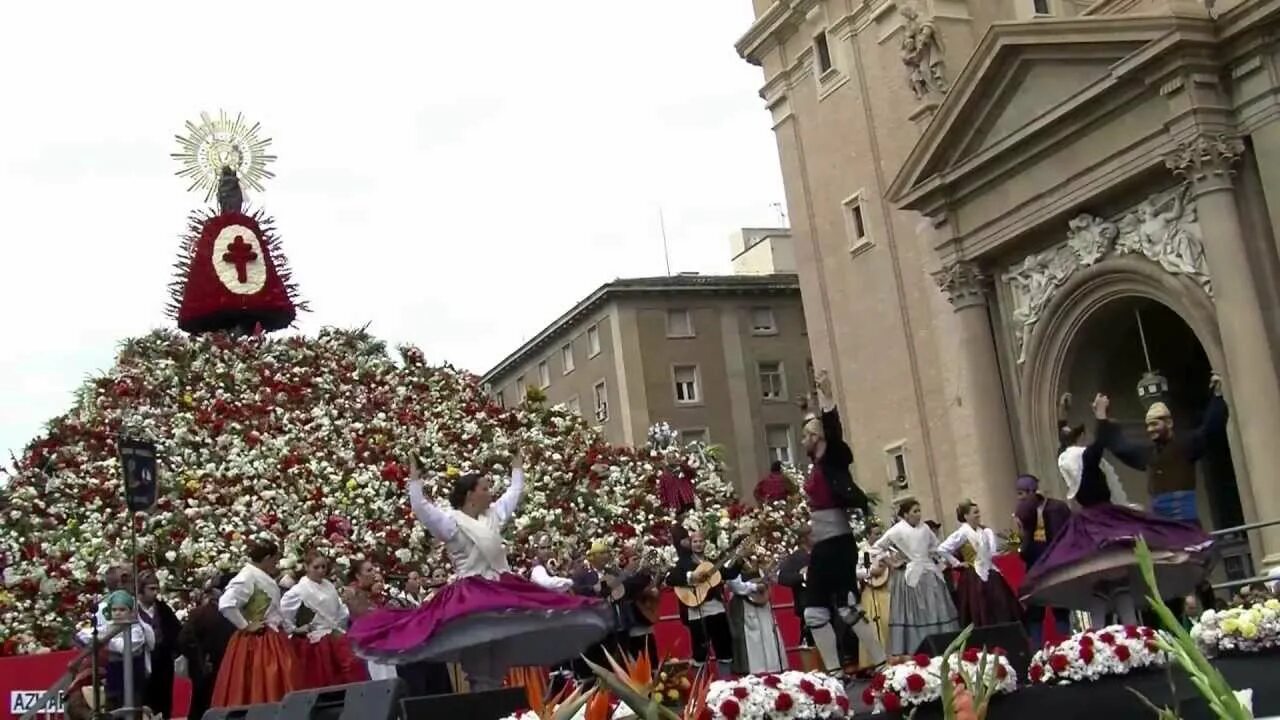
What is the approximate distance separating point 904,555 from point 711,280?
41597 millimetres

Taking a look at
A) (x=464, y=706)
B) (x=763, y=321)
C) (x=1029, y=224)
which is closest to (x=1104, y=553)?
(x=464, y=706)

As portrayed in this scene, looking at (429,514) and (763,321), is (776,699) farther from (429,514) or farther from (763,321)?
(763,321)

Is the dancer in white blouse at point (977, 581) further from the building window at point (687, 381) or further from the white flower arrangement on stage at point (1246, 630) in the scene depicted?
the building window at point (687, 381)

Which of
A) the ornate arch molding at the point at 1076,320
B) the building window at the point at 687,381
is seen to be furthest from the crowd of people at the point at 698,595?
the building window at the point at 687,381

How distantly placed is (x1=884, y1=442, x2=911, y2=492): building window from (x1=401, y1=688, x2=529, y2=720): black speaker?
2358cm

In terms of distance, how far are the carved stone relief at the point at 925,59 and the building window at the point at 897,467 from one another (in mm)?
7521

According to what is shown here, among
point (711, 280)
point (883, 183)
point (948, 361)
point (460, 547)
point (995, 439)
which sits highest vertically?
point (711, 280)

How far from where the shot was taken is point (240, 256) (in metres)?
30.9

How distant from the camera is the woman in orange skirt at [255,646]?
11836mm

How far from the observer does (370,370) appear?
27359mm

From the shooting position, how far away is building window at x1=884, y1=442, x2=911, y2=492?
3008 centimetres

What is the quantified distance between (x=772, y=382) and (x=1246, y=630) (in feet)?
155

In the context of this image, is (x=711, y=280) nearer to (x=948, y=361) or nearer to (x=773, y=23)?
(x=773, y=23)

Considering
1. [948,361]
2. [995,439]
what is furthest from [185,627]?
[948,361]
